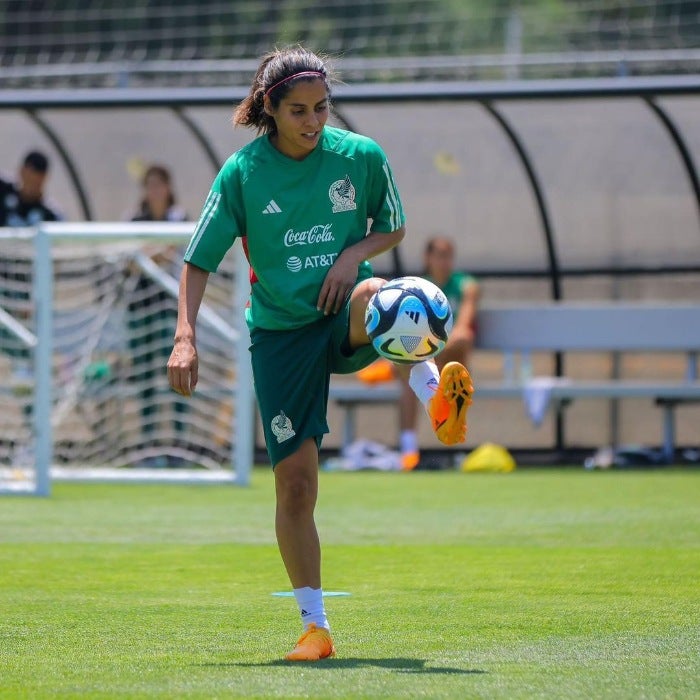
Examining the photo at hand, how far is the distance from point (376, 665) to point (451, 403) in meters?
0.84

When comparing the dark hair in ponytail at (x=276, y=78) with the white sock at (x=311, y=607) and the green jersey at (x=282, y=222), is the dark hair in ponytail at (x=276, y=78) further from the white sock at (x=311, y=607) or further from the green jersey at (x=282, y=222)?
the white sock at (x=311, y=607)

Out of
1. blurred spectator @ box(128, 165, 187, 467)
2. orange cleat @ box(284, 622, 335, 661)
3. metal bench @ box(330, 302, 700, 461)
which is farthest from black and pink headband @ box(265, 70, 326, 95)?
metal bench @ box(330, 302, 700, 461)

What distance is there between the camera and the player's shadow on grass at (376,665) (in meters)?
4.54

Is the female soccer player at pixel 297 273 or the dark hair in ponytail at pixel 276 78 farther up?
the dark hair in ponytail at pixel 276 78

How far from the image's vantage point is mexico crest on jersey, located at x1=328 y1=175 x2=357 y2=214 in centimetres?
515

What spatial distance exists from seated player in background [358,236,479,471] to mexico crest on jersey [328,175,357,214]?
26.5 feet

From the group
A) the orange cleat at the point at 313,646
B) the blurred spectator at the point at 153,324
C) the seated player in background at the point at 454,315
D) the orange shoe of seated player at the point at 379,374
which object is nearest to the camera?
the orange cleat at the point at 313,646

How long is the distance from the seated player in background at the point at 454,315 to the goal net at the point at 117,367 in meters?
1.52

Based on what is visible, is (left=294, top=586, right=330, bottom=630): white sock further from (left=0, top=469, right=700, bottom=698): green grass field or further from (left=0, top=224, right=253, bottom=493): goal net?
(left=0, top=224, right=253, bottom=493): goal net

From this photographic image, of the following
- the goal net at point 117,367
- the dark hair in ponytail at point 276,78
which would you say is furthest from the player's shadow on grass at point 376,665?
the goal net at point 117,367

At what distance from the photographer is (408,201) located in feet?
48.4

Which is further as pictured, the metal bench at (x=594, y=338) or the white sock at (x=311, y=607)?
the metal bench at (x=594, y=338)

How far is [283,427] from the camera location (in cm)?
506

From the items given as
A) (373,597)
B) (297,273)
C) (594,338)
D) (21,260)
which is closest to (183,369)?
(297,273)
